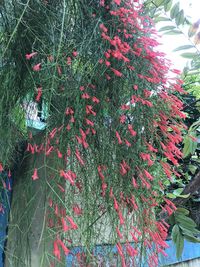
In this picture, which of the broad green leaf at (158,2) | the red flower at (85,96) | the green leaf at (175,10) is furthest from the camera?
the green leaf at (175,10)

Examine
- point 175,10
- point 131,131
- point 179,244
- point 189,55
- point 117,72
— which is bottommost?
point 179,244

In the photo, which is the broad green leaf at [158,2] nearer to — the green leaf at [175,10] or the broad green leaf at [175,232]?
the green leaf at [175,10]

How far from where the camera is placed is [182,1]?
1.11 meters

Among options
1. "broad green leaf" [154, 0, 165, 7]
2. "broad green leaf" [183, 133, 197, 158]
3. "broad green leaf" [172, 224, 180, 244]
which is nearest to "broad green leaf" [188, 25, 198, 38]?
"broad green leaf" [154, 0, 165, 7]

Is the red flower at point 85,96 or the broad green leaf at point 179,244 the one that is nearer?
the red flower at point 85,96

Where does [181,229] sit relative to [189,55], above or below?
Answer: below

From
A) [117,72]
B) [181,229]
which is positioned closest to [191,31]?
[117,72]

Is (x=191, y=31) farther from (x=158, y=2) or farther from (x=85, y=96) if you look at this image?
(x=85, y=96)

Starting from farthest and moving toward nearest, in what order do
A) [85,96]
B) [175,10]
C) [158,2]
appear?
[175,10] → [158,2] → [85,96]

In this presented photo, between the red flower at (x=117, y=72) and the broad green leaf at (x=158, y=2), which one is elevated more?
the broad green leaf at (x=158, y=2)

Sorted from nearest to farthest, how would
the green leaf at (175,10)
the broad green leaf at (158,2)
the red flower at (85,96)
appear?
the red flower at (85,96) → the broad green leaf at (158,2) → the green leaf at (175,10)

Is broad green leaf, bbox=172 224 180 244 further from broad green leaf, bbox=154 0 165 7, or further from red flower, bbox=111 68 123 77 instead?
broad green leaf, bbox=154 0 165 7

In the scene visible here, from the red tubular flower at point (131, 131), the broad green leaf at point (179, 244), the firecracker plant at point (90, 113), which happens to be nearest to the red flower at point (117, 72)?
the firecracker plant at point (90, 113)

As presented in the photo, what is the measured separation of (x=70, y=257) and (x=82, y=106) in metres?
0.37
